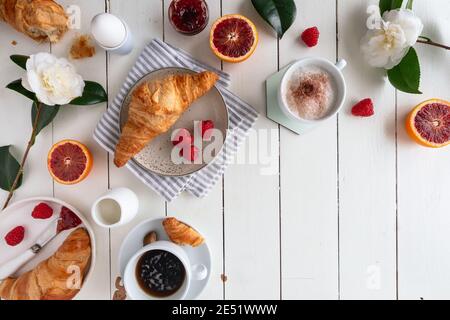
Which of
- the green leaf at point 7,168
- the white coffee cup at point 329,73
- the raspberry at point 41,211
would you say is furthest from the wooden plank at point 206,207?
the green leaf at point 7,168

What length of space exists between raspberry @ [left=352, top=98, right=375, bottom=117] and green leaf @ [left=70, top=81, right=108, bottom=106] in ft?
2.21

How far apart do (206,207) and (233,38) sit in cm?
45

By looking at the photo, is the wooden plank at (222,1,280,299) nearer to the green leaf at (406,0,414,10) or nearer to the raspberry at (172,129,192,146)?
the raspberry at (172,129,192,146)

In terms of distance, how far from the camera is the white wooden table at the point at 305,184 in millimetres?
997

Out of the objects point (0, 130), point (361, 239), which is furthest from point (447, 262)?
point (0, 130)

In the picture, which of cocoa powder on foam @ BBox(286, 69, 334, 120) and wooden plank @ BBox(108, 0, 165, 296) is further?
wooden plank @ BBox(108, 0, 165, 296)

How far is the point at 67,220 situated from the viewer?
101 centimetres

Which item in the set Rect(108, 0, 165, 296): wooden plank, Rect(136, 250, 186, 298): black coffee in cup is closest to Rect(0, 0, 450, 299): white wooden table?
Rect(108, 0, 165, 296): wooden plank

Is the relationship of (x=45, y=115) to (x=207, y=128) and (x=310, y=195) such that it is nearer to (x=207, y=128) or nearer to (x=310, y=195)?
(x=207, y=128)

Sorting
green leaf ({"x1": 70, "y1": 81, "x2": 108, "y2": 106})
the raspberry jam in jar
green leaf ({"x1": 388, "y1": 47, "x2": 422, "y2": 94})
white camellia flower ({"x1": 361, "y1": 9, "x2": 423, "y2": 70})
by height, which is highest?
the raspberry jam in jar

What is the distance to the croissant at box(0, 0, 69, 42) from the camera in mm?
901

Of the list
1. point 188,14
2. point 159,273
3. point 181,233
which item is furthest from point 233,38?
point 159,273

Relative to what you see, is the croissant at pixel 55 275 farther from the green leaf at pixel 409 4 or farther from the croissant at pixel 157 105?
the green leaf at pixel 409 4

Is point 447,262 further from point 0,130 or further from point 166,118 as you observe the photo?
point 0,130
